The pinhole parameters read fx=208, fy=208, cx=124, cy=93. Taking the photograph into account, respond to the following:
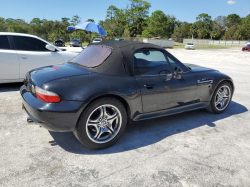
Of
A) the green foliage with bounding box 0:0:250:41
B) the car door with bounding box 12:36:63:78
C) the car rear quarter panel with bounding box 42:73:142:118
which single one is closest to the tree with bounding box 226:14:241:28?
the green foliage with bounding box 0:0:250:41

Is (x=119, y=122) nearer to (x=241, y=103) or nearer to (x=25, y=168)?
(x=25, y=168)

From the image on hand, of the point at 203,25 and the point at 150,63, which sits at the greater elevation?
the point at 203,25

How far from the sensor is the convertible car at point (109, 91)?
2514mm

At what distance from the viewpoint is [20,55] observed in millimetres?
5523

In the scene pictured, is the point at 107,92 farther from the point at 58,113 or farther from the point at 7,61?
the point at 7,61

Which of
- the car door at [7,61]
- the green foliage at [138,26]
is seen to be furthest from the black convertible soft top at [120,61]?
the green foliage at [138,26]

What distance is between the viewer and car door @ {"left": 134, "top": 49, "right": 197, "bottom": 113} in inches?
123

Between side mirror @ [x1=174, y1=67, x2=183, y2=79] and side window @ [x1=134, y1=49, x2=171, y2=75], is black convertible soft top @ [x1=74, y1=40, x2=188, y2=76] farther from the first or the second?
side mirror @ [x1=174, y1=67, x2=183, y2=79]

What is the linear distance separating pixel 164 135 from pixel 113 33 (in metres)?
63.2

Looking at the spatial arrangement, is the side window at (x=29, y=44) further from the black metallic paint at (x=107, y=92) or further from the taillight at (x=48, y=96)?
the taillight at (x=48, y=96)

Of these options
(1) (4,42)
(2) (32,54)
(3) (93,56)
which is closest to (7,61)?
(1) (4,42)

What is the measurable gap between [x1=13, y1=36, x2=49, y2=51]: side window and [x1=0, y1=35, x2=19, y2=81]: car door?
0.24 metres

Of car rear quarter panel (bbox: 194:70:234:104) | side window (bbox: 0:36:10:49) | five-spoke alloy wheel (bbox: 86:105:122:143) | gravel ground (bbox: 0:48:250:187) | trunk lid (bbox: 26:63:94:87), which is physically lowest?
gravel ground (bbox: 0:48:250:187)

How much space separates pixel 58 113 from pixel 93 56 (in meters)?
1.18
